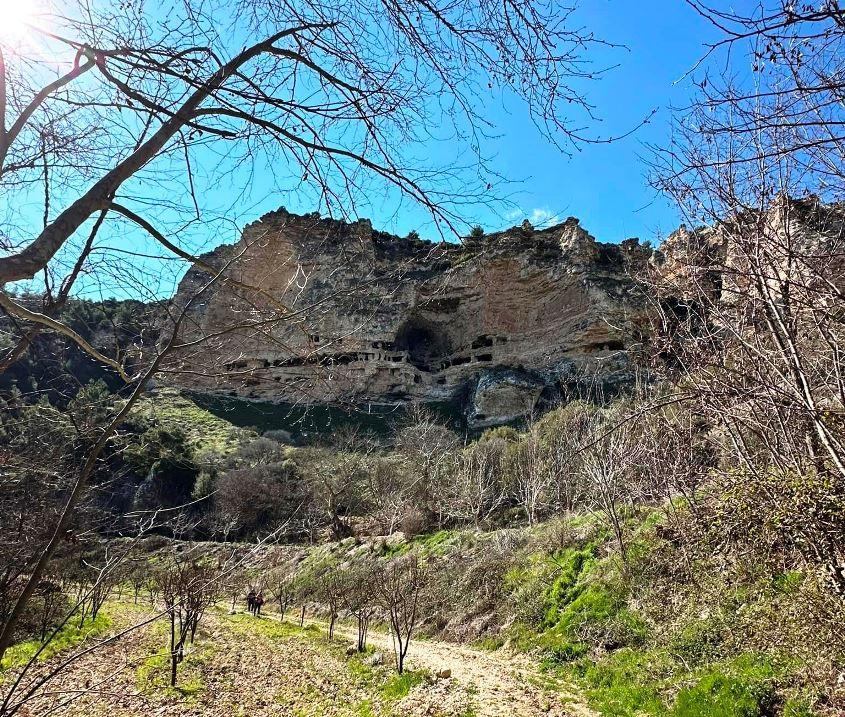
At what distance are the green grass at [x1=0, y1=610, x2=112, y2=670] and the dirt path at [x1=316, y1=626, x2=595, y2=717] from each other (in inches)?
235

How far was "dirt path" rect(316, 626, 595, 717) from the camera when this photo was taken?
605 cm

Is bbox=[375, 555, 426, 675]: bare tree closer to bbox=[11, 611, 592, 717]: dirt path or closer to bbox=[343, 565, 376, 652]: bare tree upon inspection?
bbox=[343, 565, 376, 652]: bare tree

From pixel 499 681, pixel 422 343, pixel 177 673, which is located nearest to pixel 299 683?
pixel 177 673

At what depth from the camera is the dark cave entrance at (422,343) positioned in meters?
41.1

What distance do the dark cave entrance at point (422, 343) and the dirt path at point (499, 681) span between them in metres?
31.2

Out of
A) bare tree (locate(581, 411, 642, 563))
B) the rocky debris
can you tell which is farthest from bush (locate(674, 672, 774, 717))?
bare tree (locate(581, 411, 642, 563))

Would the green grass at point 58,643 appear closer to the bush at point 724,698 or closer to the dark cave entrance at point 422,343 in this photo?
the bush at point 724,698

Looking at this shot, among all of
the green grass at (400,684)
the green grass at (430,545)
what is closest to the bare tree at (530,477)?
the green grass at (430,545)

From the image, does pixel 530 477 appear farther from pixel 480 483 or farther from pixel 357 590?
pixel 357 590

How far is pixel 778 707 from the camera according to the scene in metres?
4.64

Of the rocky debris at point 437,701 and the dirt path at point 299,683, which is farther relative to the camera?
the dirt path at point 299,683

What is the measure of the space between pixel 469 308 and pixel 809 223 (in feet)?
120

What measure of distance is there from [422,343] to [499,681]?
3673 centimetres

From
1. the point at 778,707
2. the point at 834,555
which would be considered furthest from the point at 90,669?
the point at 834,555
